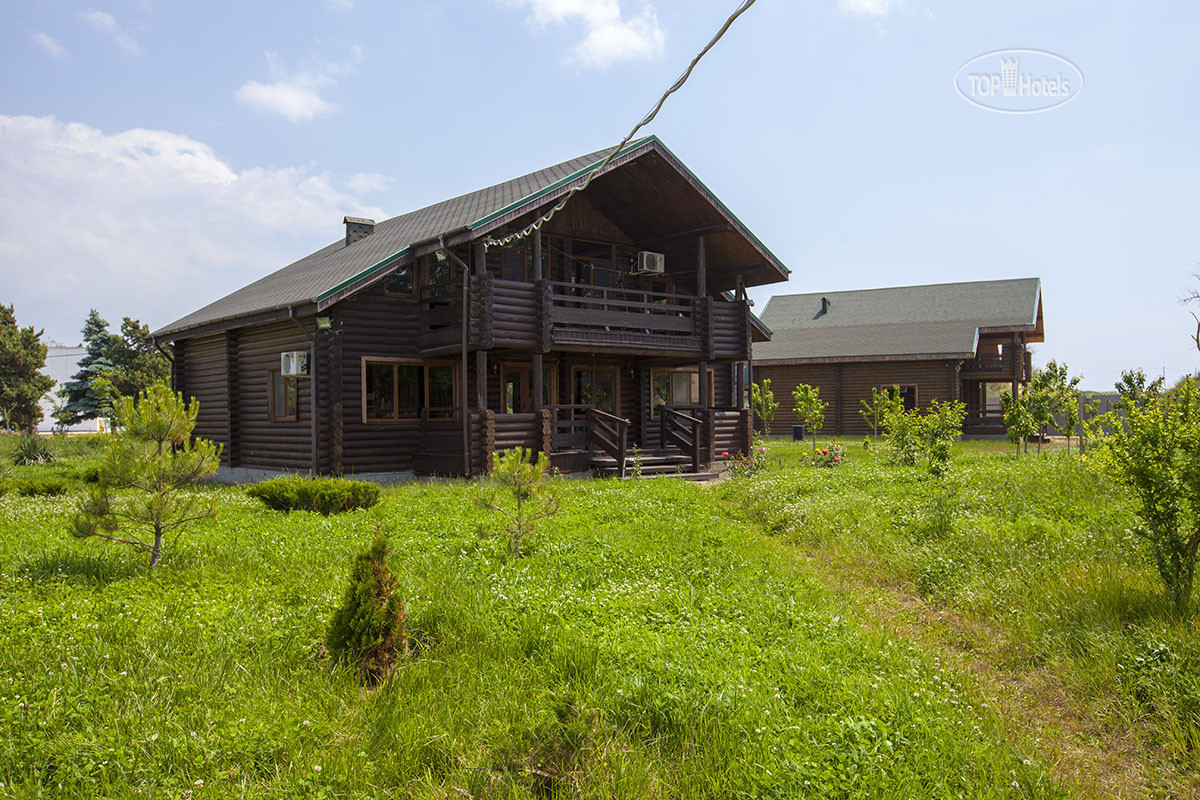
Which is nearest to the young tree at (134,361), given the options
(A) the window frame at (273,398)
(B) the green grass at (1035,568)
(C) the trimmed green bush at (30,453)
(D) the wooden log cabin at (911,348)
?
(C) the trimmed green bush at (30,453)

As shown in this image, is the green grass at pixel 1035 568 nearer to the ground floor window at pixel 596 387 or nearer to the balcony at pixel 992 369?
the ground floor window at pixel 596 387

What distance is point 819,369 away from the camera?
35.2m

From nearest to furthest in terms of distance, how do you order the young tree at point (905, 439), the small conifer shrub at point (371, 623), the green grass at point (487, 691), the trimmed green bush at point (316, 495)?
1. the green grass at point (487, 691)
2. the small conifer shrub at point (371, 623)
3. the trimmed green bush at point (316, 495)
4. the young tree at point (905, 439)

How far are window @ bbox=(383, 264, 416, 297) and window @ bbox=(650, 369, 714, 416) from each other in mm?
7291

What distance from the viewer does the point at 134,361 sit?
116 feet

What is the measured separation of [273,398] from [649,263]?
30.6 feet

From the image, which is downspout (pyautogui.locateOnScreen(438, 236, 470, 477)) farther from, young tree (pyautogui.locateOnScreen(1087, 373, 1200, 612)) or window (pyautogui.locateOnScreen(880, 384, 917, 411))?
window (pyautogui.locateOnScreen(880, 384, 917, 411))

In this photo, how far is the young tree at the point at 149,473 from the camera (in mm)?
7297

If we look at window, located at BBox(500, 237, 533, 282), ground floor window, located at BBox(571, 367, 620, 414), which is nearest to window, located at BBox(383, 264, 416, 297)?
window, located at BBox(500, 237, 533, 282)

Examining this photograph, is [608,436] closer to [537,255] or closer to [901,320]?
[537,255]

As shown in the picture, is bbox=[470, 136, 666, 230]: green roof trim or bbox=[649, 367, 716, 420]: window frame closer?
bbox=[470, 136, 666, 230]: green roof trim

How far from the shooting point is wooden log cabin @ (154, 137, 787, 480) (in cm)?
1597

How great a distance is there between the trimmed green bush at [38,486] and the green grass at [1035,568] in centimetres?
1149

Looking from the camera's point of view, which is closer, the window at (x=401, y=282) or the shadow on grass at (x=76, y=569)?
the shadow on grass at (x=76, y=569)
